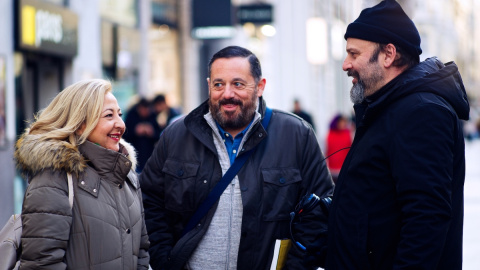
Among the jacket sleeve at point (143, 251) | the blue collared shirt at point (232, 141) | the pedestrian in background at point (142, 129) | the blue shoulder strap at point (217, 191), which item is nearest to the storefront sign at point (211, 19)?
the pedestrian in background at point (142, 129)

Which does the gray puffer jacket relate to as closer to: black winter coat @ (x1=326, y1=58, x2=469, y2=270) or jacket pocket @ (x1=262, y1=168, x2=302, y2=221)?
jacket pocket @ (x1=262, y1=168, x2=302, y2=221)

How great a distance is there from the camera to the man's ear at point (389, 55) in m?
3.28

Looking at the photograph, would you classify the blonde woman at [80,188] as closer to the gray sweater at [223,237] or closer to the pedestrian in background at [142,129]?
the gray sweater at [223,237]

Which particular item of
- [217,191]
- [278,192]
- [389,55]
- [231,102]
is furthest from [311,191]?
[389,55]

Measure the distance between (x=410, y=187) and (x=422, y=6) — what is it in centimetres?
5694

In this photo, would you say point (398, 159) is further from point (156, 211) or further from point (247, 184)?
point (156, 211)

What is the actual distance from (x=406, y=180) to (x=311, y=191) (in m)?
1.13

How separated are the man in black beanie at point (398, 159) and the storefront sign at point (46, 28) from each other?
8.38m

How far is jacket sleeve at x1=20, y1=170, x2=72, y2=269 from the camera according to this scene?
3.34 meters

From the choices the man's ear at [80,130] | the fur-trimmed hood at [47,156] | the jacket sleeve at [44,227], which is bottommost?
the jacket sleeve at [44,227]

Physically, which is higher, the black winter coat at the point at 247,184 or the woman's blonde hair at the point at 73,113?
the woman's blonde hair at the point at 73,113

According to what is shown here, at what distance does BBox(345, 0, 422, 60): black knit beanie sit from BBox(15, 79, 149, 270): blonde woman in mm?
1257

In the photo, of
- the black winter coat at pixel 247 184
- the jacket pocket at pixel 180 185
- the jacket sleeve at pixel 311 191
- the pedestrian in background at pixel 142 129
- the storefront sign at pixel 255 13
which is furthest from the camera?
the storefront sign at pixel 255 13

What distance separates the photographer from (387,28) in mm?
3279
